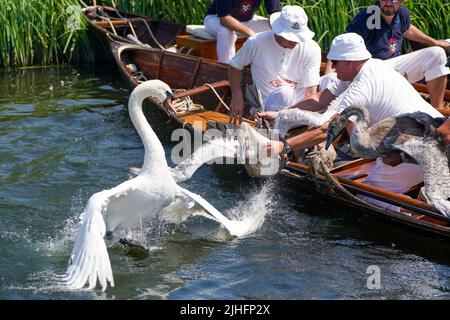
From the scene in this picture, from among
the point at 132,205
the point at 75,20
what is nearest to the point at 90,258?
the point at 132,205

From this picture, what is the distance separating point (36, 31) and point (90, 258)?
7339mm

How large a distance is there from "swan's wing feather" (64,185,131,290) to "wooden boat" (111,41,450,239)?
2.18 m

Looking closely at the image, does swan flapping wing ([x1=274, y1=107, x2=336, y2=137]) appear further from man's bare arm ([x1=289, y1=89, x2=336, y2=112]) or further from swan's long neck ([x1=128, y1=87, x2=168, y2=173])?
swan's long neck ([x1=128, y1=87, x2=168, y2=173])

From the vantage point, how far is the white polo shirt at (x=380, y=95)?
278 inches

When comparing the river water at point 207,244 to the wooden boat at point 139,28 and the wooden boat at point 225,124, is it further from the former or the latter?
the wooden boat at point 139,28

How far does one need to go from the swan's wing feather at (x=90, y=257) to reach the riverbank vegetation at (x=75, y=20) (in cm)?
562

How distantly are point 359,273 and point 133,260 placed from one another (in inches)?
71.5

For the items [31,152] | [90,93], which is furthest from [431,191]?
[90,93]

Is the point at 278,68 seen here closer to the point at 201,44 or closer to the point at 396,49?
the point at 396,49

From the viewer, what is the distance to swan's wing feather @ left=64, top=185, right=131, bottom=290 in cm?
594

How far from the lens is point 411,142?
667cm

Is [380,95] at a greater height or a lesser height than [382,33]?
lesser

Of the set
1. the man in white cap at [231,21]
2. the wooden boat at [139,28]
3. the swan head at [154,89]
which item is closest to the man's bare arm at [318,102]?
the swan head at [154,89]

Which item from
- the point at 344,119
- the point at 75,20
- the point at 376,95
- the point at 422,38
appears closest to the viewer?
the point at 344,119
